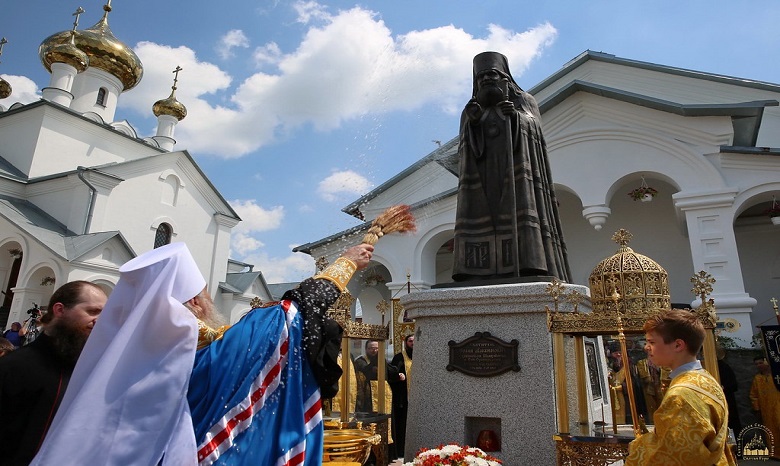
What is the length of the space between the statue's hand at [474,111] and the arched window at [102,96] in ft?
103

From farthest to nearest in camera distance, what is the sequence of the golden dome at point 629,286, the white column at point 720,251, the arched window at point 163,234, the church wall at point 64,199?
the arched window at point 163,234, the church wall at point 64,199, the white column at point 720,251, the golden dome at point 629,286

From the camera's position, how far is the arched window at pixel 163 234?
87.0 feet

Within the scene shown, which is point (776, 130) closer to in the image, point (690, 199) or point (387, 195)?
point (690, 199)

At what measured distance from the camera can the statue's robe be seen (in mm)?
4824

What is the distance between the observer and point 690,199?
11.8 meters

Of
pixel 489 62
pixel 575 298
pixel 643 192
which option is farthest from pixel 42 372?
pixel 643 192

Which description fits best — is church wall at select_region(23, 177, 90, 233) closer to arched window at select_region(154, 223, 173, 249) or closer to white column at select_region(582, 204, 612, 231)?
arched window at select_region(154, 223, 173, 249)

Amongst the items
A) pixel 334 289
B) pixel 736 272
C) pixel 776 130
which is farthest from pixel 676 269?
pixel 334 289

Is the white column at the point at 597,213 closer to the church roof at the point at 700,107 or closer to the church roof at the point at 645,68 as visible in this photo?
the church roof at the point at 700,107

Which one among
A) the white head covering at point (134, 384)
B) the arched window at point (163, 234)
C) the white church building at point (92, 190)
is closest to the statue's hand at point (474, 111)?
the white head covering at point (134, 384)

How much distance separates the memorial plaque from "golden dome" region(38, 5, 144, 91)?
104 feet

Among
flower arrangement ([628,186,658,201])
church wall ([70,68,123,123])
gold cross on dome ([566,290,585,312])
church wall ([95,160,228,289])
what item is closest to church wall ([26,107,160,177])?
church wall ([70,68,123,123])

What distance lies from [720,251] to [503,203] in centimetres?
890

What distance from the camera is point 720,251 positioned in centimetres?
1120
